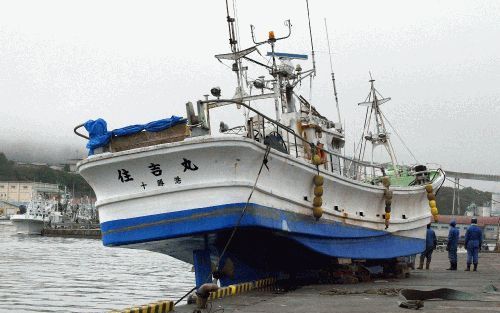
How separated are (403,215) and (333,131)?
3.10 meters

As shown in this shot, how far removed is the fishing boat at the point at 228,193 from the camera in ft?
33.8

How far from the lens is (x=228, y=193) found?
406 inches

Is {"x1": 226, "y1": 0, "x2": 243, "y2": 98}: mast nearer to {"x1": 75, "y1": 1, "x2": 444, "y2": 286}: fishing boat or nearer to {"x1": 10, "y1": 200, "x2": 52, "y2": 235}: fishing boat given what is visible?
{"x1": 75, "y1": 1, "x2": 444, "y2": 286}: fishing boat

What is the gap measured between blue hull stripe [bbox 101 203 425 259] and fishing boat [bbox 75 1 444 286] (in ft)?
0.06

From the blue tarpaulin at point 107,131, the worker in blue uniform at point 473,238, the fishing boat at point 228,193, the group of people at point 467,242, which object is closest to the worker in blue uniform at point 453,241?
the group of people at point 467,242

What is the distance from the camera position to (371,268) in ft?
52.4

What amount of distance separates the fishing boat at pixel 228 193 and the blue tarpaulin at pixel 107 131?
0.06ft

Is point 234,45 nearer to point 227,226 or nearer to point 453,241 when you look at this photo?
point 227,226

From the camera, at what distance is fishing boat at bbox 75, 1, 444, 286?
1029 cm

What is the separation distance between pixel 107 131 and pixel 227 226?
275 cm

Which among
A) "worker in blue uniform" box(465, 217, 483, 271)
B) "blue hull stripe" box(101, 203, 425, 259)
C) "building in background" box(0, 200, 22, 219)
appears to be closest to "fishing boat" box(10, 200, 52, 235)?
"worker in blue uniform" box(465, 217, 483, 271)

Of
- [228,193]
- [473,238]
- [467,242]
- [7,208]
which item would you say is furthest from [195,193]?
[7,208]

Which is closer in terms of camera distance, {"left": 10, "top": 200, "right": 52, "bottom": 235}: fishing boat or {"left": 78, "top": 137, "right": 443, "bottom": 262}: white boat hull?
{"left": 78, "top": 137, "right": 443, "bottom": 262}: white boat hull

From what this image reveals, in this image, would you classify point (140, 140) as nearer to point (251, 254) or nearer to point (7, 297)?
point (251, 254)
